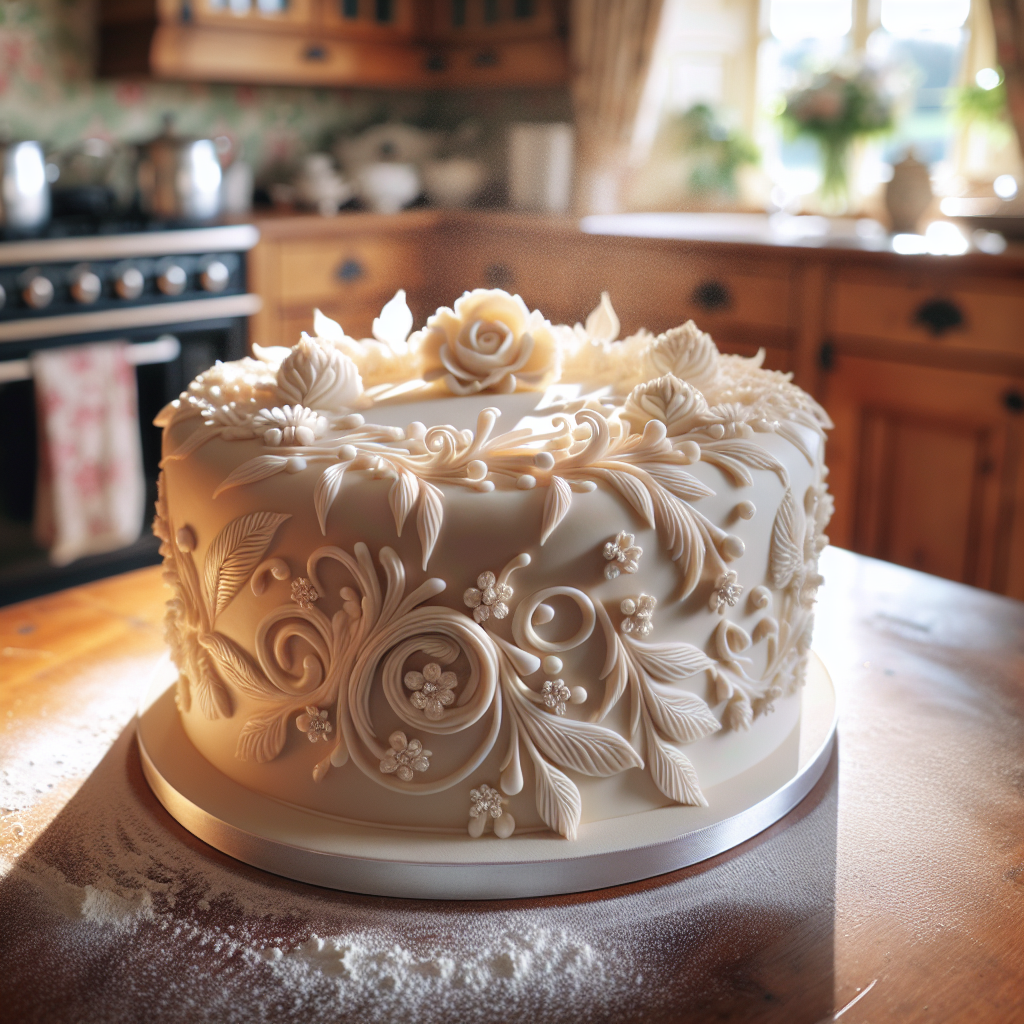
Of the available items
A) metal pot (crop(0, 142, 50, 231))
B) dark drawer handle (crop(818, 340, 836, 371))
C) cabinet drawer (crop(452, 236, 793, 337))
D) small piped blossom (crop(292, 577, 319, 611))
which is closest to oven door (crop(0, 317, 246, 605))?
metal pot (crop(0, 142, 50, 231))

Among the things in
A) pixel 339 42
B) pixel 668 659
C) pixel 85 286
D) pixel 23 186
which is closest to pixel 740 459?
pixel 668 659

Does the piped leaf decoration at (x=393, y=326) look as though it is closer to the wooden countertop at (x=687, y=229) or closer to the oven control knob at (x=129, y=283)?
the wooden countertop at (x=687, y=229)

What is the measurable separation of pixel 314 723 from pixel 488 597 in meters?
0.17

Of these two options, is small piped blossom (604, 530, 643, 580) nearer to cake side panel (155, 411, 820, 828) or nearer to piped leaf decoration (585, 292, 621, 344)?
cake side panel (155, 411, 820, 828)

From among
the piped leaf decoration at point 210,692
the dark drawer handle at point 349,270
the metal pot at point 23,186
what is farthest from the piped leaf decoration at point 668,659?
the dark drawer handle at point 349,270

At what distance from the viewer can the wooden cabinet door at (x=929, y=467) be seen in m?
2.28

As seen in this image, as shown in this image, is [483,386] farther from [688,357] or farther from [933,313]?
[933,313]

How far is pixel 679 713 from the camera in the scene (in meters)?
0.87

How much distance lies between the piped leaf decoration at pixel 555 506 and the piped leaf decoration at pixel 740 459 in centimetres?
14

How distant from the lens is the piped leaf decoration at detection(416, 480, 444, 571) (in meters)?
0.79

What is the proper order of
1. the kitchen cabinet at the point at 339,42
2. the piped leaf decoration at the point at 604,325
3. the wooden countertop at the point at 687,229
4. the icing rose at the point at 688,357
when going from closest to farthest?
the icing rose at the point at 688,357 < the piped leaf decoration at the point at 604,325 < the wooden countertop at the point at 687,229 < the kitchen cabinet at the point at 339,42

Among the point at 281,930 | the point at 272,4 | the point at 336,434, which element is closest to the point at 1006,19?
the point at 272,4

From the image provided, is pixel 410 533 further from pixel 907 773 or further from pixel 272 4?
pixel 272 4

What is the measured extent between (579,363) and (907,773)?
1.64 feet
